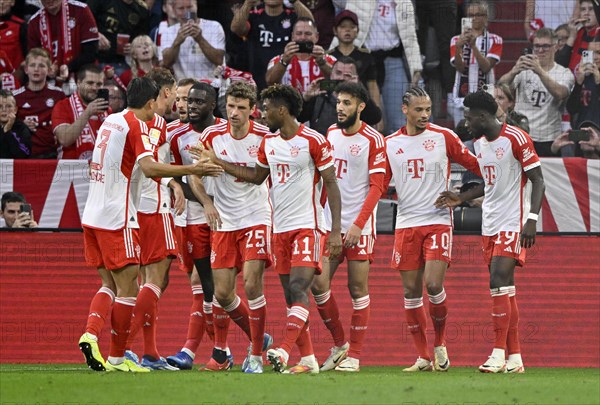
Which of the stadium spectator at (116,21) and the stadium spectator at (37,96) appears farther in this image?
the stadium spectator at (116,21)

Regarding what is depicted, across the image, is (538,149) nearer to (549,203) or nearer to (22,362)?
(549,203)

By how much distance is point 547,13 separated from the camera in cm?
1491

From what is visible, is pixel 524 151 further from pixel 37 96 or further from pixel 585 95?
pixel 37 96

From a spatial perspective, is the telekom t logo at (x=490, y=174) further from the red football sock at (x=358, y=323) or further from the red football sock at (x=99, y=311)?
the red football sock at (x=99, y=311)

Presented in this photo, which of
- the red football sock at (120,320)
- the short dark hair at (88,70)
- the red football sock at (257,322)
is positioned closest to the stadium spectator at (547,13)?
the short dark hair at (88,70)

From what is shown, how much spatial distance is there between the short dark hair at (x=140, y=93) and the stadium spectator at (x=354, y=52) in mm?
4792

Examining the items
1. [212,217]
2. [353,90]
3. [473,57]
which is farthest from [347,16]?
[212,217]

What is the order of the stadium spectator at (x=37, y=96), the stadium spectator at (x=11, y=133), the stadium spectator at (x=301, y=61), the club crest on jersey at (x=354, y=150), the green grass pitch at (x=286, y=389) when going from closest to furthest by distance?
1. the green grass pitch at (x=286, y=389)
2. the club crest on jersey at (x=354, y=150)
3. the stadium spectator at (x=11, y=133)
4. the stadium spectator at (x=301, y=61)
5. the stadium spectator at (x=37, y=96)

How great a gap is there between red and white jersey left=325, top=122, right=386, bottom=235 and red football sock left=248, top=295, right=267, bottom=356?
129 centimetres

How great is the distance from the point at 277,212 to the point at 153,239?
1.26m

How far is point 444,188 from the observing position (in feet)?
35.1

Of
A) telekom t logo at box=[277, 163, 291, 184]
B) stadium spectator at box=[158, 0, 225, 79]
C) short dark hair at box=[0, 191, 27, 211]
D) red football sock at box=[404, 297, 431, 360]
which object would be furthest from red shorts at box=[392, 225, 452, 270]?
stadium spectator at box=[158, 0, 225, 79]

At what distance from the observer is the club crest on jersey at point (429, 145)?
10.7m

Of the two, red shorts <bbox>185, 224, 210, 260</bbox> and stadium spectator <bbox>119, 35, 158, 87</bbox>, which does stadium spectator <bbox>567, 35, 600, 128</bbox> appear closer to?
stadium spectator <bbox>119, 35, 158, 87</bbox>
